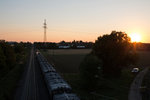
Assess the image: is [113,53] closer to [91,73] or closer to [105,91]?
[91,73]

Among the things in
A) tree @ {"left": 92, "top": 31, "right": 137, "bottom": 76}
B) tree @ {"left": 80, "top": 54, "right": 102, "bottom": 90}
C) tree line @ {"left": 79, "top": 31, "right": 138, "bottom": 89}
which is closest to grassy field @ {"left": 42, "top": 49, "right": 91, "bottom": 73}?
tree line @ {"left": 79, "top": 31, "right": 138, "bottom": 89}

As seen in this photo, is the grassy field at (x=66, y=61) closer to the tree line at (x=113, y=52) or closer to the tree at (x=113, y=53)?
the tree line at (x=113, y=52)

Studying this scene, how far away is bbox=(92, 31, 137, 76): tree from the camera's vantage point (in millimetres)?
49500

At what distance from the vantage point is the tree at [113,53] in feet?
162

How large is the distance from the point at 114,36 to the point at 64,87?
97.2 feet

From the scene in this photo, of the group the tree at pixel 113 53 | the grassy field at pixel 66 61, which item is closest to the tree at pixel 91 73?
the tree at pixel 113 53

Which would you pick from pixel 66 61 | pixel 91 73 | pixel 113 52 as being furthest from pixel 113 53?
pixel 66 61

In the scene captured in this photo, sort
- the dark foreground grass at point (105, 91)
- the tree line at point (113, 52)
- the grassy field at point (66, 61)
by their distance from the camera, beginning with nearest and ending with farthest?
the dark foreground grass at point (105, 91), the tree line at point (113, 52), the grassy field at point (66, 61)

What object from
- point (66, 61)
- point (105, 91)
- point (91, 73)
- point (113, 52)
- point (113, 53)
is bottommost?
point (105, 91)

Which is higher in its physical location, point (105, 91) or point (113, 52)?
point (113, 52)

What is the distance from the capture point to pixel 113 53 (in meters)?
49.3

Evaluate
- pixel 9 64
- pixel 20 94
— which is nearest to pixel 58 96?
pixel 20 94

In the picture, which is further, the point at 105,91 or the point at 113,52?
the point at 113,52

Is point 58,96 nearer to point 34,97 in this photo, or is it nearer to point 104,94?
point 34,97
